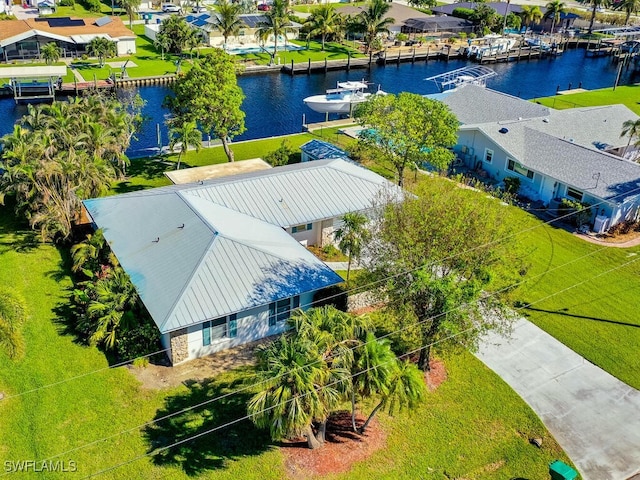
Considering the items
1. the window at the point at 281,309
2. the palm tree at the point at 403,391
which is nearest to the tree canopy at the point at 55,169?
the window at the point at 281,309

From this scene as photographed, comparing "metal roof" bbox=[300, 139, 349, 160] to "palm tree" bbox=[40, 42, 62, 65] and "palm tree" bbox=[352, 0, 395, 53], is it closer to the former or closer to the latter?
"palm tree" bbox=[40, 42, 62, 65]

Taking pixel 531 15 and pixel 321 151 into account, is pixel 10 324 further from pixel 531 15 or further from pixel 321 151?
pixel 531 15

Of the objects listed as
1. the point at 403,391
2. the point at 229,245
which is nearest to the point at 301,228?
the point at 229,245

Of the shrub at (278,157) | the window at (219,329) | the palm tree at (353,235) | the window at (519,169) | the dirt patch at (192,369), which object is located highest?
the palm tree at (353,235)

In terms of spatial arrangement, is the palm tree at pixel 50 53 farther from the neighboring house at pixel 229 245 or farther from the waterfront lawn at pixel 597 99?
the waterfront lawn at pixel 597 99

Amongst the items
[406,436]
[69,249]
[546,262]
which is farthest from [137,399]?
[546,262]
